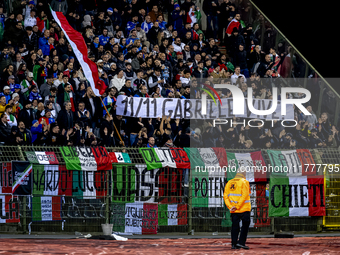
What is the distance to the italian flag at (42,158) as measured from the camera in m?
16.3

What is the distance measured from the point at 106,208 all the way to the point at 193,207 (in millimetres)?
2334

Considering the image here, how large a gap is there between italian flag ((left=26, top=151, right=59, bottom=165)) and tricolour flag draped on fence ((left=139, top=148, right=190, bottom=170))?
7.55 feet

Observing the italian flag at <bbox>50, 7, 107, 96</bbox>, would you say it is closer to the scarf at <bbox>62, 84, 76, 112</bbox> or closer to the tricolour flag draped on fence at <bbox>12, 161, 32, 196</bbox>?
the scarf at <bbox>62, 84, 76, 112</bbox>

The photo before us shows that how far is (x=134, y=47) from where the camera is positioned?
22141 millimetres

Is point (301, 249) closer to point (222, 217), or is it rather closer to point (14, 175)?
point (222, 217)

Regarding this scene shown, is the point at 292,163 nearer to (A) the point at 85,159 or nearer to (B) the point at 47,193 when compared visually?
(A) the point at 85,159

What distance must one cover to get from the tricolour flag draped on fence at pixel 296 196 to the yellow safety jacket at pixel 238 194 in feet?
11.3

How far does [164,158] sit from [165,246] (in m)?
2.84

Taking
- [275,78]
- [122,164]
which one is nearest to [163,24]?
[275,78]

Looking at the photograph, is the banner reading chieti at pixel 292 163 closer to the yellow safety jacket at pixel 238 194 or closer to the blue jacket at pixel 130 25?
the yellow safety jacket at pixel 238 194

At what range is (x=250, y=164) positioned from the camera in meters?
17.3

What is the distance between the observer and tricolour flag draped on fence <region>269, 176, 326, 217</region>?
17469 mm

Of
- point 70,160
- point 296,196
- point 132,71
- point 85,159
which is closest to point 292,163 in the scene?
point 296,196

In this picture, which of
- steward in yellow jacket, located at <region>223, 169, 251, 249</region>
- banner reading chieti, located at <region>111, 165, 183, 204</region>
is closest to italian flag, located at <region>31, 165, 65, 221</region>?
banner reading chieti, located at <region>111, 165, 183, 204</region>
